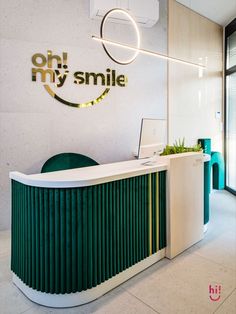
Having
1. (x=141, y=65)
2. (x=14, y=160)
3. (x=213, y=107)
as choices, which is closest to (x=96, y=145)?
(x=14, y=160)

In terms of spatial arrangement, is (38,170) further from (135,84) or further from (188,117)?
(188,117)

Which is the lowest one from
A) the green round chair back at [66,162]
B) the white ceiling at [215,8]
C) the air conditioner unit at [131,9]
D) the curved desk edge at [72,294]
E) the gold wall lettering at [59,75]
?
the curved desk edge at [72,294]

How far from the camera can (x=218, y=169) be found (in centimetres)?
603

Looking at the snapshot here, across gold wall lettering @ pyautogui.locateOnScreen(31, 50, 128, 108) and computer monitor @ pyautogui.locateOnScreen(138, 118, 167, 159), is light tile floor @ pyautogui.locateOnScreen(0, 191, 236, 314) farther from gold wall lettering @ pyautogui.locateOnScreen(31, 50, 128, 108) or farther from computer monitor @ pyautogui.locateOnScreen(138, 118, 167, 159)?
gold wall lettering @ pyautogui.locateOnScreen(31, 50, 128, 108)

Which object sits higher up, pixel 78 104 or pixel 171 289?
pixel 78 104

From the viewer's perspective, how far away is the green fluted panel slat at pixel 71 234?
6.75 feet

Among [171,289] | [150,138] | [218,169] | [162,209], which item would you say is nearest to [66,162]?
[150,138]

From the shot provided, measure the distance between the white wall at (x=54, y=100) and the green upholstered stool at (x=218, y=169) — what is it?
2.24m

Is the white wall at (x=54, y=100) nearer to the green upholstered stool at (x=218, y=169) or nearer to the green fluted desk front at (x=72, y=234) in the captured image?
the green fluted desk front at (x=72, y=234)

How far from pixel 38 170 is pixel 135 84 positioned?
2402 millimetres

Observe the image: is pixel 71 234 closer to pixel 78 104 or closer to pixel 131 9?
pixel 78 104

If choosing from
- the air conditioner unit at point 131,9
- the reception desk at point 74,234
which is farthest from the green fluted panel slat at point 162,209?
the air conditioner unit at point 131,9

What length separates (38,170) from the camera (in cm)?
400
